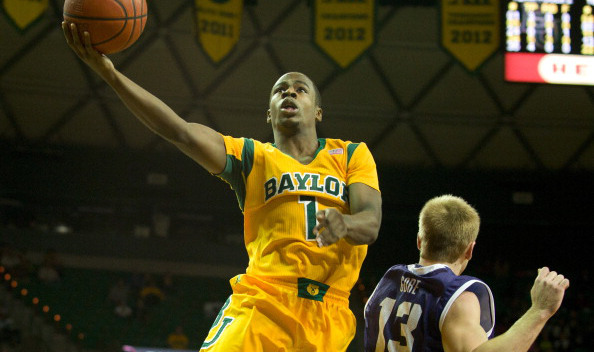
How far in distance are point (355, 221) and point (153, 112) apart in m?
1.02

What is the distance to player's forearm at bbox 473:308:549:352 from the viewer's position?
2672 mm

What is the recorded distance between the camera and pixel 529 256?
746 inches

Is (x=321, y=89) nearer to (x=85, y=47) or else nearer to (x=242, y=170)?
(x=242, y=170)

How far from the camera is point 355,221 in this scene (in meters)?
3.02

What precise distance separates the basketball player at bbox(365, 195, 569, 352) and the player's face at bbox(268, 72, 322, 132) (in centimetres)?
90

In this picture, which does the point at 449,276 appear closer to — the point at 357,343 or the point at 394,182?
the point at 357,343

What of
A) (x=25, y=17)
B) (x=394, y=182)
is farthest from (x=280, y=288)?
(x=394, y=182)

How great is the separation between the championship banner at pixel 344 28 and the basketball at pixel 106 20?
6.42 meters

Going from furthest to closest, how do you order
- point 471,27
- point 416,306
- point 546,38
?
point 546,38 → point 471,27 → point 416,306

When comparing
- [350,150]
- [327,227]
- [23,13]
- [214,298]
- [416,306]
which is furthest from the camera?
[214,298]

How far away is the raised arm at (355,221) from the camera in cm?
261

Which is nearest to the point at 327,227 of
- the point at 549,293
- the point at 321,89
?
the point at 549,293

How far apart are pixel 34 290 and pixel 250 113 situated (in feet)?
20.7

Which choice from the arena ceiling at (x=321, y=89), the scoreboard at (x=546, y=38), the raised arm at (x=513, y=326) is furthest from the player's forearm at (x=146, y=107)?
the arena ceiling at (x=321, y=89)
